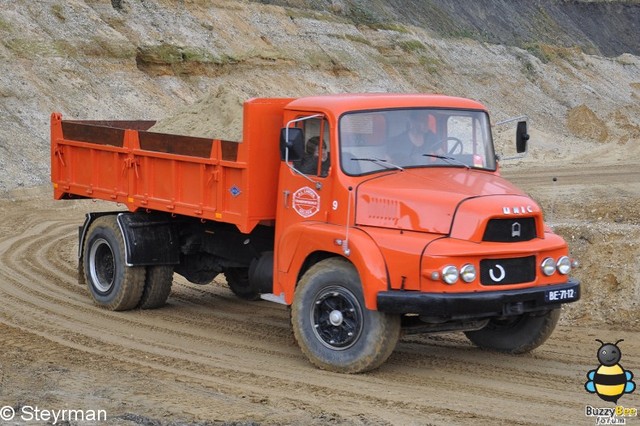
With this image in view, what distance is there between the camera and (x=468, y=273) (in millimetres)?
9297

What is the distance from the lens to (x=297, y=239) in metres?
10.3

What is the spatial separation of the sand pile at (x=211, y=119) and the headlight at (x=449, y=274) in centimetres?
366

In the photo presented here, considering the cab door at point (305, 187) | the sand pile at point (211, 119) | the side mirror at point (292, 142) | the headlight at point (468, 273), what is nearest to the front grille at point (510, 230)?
the headlight at point (468, 273)

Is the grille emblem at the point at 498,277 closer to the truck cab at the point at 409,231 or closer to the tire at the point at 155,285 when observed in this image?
the truck cab at the point at 409,231

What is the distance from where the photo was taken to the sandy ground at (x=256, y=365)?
8617mm

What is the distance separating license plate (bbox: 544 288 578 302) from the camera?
972 cm

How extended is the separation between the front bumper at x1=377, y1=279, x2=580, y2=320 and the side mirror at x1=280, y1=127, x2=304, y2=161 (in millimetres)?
1741

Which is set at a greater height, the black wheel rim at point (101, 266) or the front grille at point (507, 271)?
the front grille at point (507, 271)

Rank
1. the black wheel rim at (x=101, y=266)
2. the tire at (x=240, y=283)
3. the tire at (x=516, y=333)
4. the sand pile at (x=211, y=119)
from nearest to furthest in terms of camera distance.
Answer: the tire at (x=516, y=333)
the sand pile at (x=211, y=119)
the black wheel rim at (x=101, y=266)
the tire at (x=240, y=283)

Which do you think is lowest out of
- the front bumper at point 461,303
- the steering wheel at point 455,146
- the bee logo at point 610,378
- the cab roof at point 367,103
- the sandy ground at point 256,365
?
the sandy ground at point 256,365

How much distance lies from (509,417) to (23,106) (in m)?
21.3

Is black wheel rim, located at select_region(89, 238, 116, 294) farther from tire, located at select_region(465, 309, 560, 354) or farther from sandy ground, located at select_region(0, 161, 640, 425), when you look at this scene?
tire, located at select_region(465, 309, 560, 354)

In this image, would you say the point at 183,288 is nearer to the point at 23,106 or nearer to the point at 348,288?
the point at 348,288

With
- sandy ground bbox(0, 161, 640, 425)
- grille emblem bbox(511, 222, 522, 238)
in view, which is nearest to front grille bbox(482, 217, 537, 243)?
grille emblem bbox(511, 222, 522, 238)
